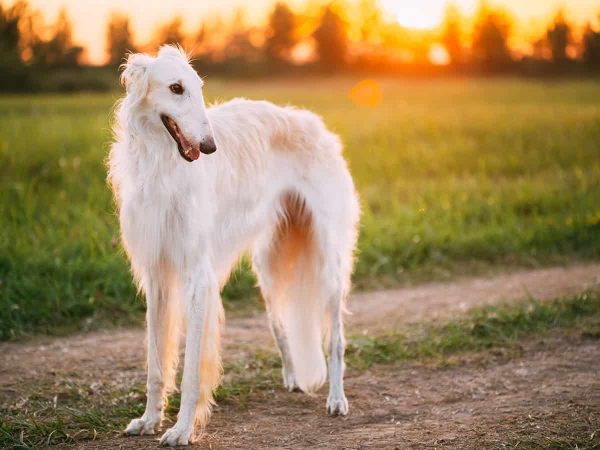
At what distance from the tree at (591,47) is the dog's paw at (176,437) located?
6025 cm

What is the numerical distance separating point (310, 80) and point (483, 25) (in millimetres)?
27038

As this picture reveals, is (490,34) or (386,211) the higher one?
(490,34)

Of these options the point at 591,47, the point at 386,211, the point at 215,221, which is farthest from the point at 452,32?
the point at 215,221

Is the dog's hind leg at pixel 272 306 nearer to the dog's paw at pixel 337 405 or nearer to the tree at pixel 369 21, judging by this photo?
the dog's paw at pixel 337 405

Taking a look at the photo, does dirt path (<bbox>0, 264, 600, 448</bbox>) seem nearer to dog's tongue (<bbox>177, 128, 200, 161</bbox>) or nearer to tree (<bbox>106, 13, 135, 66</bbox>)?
dog's tongue (<bbox>177, 128, 200, 161</bbox>)

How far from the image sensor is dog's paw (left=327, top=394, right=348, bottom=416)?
15.1 feet

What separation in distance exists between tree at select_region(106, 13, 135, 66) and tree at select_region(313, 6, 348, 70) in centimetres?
1759

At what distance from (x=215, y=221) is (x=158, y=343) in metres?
0.82

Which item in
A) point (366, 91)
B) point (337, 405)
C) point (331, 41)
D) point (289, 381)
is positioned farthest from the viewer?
point (331, 41)

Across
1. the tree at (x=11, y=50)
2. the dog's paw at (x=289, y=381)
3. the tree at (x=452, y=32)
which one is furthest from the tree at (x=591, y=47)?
the dog's paw at (x=289, y=381)

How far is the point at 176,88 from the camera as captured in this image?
3887mm

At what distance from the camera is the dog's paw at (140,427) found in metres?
4.21

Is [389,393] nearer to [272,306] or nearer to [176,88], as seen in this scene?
[272,306]

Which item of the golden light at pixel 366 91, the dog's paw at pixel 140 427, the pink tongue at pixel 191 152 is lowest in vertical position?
the dog's paw at pixel 140 427
